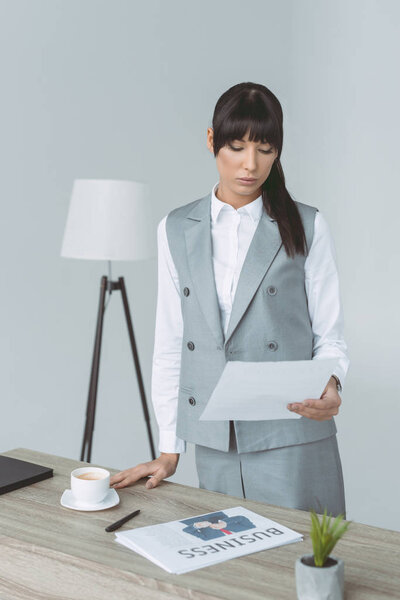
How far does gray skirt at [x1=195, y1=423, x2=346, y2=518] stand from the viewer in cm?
166

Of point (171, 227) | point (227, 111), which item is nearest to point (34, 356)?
point (171, 227)

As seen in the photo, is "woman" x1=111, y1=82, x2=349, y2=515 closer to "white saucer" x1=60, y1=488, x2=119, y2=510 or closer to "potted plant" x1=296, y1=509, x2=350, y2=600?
"white saucer" x1=60, y1=488, x2=119, y2=510

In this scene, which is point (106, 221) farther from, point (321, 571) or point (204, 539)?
point (321, 571)

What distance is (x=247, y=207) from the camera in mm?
1695

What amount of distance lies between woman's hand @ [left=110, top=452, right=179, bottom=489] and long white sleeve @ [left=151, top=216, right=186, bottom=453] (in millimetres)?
159

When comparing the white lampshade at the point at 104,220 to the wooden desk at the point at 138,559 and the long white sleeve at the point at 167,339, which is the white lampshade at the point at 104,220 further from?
the wooden desk at the point at 138,559

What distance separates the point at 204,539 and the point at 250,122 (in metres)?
0.85

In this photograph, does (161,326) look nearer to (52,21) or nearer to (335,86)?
(52,21)

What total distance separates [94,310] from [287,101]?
2.43 meters

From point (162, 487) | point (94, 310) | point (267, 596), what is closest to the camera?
point (267, 596)

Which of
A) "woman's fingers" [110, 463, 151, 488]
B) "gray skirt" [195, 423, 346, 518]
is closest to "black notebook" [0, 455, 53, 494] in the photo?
"woman's fingers" [110, 463, 151, 488]

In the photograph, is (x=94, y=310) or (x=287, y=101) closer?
(x=94, y=310)

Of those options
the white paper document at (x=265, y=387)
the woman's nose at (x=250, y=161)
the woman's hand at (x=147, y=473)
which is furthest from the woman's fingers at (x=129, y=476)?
the woman's nose at (x=250, y=161)

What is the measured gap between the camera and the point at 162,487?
1.55 m
